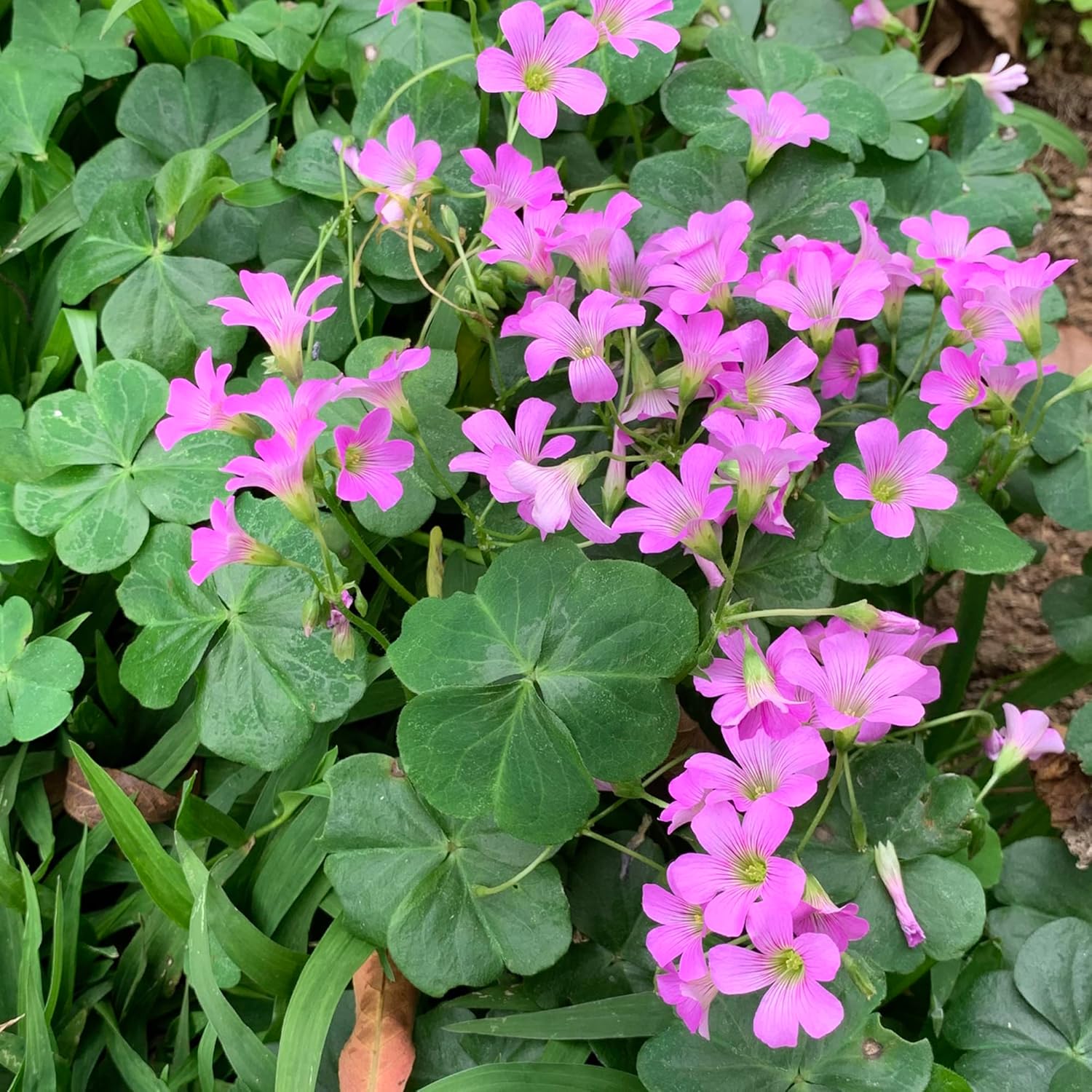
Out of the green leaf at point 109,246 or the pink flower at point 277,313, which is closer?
the pink flower at point 277,313

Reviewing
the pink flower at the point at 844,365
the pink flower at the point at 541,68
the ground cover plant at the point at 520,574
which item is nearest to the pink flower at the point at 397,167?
the ground cover plant at the point at 520,574

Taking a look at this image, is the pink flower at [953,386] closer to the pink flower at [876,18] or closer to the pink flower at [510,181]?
the pink flower at [510,181]

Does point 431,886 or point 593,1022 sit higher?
point 431,886

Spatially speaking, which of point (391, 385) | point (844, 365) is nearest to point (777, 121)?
point (844, 365)

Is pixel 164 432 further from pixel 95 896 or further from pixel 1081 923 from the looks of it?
pixel 1081 923

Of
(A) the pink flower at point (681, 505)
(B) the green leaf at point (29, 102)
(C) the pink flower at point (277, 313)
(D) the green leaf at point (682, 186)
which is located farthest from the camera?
(B) the green leaf at point (29, 102)

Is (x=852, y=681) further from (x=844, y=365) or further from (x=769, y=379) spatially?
(x=844, y=365)

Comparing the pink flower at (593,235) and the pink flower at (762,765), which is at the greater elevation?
the pink flower at (593,235)
